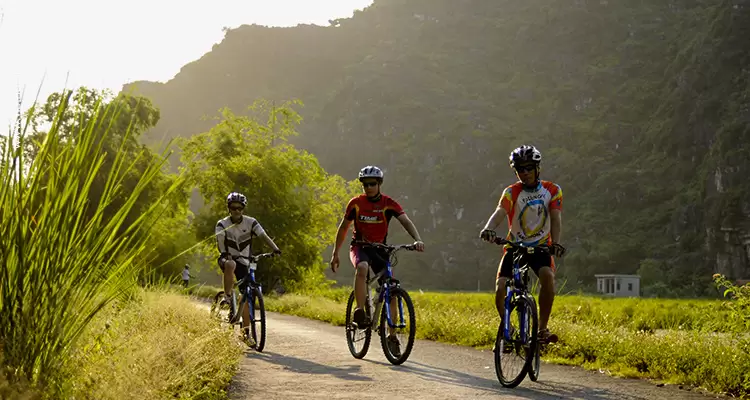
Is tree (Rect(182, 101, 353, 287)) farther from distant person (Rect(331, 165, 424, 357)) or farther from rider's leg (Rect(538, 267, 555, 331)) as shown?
rider's leg (Rect(538, 267, 555, 331))

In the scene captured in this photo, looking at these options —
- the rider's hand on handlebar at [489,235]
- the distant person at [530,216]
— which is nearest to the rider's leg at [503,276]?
the distant person at [530,216]

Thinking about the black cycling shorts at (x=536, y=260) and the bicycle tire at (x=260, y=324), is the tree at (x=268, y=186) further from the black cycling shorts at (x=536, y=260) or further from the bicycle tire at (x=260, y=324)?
the black cycling shorts at (x=536, y=260)

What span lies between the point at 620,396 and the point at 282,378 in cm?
300

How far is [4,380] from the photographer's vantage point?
11.7 feet

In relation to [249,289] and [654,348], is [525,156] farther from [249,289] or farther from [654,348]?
[249,289]

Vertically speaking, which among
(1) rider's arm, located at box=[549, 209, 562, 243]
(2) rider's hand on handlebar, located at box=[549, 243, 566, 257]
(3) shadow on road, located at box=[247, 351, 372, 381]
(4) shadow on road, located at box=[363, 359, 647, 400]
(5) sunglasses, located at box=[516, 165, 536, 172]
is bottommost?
(3) shadow on road, located at box=[247, 351, 372, 381]

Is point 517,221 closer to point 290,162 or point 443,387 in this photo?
point 443,387

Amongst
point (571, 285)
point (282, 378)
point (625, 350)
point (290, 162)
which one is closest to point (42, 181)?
point (282, 378)

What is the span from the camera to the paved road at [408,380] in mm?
6828

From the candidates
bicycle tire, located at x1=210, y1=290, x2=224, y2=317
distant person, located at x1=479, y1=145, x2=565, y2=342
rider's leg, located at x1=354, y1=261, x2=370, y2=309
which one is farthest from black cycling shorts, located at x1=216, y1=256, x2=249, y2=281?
distant person, located at x1=479, y1=145, x2=565, y2=342

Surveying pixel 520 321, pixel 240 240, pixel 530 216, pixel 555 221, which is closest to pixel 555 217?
pixel 555 221

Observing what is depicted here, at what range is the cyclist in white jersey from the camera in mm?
10703

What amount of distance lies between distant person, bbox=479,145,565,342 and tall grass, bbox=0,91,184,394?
3996 mm

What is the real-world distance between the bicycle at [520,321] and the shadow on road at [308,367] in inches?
50.9
